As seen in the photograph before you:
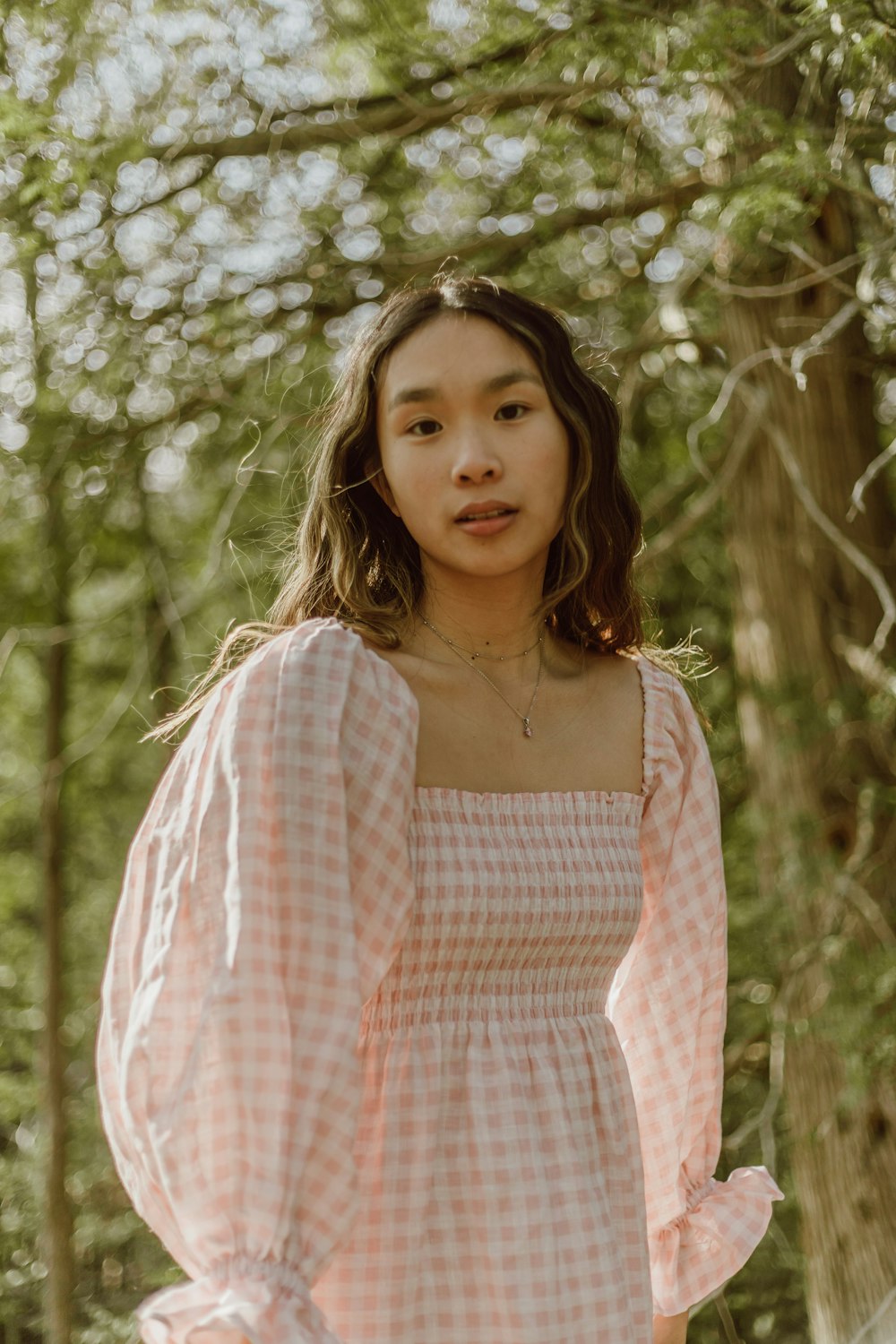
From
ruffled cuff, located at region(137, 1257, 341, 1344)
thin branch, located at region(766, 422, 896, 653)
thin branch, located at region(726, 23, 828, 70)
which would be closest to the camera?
ruffled cuff, located at region(137, 1257, 341, 1344)

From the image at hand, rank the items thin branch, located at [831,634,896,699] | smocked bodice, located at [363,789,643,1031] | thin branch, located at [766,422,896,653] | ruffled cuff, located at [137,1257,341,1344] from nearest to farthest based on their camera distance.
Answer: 1. ruffled cuff, located at [137,1257,341,1344]
2. smocked bodice, located at [363,789,643,1031]
3. thin branch, located at [766,422,896,653]
4. thin branch, located at [831,634,896,699]

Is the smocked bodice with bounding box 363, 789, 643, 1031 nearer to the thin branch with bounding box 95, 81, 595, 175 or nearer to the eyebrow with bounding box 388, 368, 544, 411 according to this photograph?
the eyebrow with bounding box 388, 368, 544, 411

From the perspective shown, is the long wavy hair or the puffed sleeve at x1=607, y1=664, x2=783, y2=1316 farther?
the puffed sleeve at x1=607, y1=664, x2=783, y2=1316

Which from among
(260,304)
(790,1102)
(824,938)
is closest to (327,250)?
(260,304)

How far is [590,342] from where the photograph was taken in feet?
8.38

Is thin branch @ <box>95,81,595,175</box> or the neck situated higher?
thin branch @ <box>95,81,595,175</box>

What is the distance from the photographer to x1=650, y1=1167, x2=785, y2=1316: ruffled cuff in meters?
1.77

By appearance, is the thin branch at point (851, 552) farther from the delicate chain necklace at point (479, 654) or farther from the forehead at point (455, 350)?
the forehead at point (455, 350)

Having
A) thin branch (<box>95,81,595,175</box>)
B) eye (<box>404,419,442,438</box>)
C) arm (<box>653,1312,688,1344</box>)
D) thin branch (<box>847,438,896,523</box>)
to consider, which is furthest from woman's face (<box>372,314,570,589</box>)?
thin branch (<box>95,81,595,175</box>)

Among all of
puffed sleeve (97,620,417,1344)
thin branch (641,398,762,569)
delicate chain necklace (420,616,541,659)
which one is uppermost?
thin branch (641,398,762,569)

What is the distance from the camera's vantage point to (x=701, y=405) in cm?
381

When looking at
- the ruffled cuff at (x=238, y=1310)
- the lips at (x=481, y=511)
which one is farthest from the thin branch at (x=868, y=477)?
the ruffled cuff at (x=238, y=1310)

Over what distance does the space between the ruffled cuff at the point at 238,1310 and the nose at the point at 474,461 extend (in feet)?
2.69

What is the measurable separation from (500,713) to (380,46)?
1.93 m
